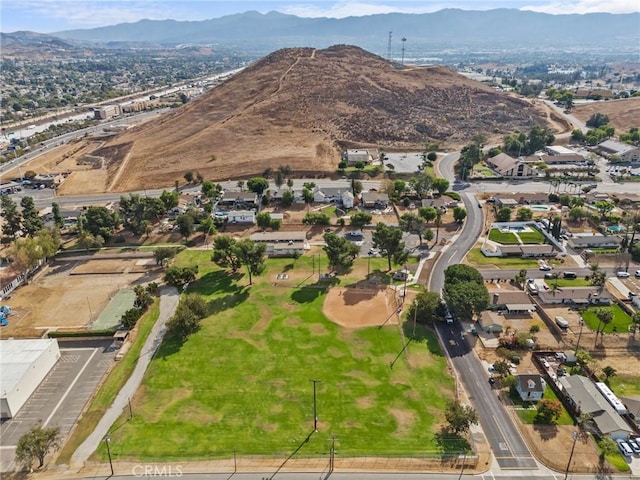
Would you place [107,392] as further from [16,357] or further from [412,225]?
[412,225]

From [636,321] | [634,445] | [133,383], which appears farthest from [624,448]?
[133,383]

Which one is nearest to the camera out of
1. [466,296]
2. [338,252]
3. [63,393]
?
[63,393]

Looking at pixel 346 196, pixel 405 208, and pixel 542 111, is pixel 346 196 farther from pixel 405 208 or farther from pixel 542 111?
pixel 542 111

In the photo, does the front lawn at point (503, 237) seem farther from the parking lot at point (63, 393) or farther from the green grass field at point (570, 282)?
the parking lot at point (63, 393)

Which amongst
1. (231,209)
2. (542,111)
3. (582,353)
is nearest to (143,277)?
(231,209)

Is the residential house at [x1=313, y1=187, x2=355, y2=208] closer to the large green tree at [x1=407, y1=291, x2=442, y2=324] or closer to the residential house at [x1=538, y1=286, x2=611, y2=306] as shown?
the large green tree at [x1=407, y1=291, x2=442, y2=324]
